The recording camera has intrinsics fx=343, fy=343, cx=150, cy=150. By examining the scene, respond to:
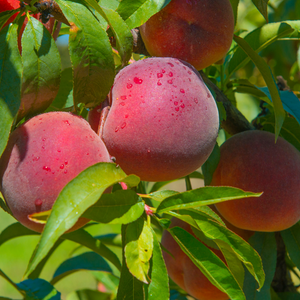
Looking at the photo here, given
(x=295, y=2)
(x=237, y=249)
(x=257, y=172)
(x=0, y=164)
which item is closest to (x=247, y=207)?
(x=257, y=172)

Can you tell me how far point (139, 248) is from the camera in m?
0.47

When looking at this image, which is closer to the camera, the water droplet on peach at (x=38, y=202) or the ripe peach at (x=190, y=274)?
the water droplet on peach at (x=38, y=202)

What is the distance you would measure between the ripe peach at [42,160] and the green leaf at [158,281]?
4.7 inches

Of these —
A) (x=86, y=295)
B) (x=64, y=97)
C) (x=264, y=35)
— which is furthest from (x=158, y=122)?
(x=86, y=295)

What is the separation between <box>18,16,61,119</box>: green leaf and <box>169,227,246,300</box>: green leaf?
1.02ft

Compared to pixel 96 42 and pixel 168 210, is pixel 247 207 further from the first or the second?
pixel 96 42

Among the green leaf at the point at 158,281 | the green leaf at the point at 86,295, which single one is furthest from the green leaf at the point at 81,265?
the green leaf at the point at 158,281

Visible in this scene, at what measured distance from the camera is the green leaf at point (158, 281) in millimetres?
487

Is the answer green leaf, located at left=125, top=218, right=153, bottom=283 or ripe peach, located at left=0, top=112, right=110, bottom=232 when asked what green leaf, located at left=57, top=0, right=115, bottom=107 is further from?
green leaf, located at left=125, top=218, right=153, bottom=283

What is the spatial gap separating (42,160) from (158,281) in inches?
9.3

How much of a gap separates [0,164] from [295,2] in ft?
4.67

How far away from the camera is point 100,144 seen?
1.66 ft

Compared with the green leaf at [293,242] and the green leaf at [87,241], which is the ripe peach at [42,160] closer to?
the green leaf at [87,241]

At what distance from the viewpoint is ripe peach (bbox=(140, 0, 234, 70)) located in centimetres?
59
